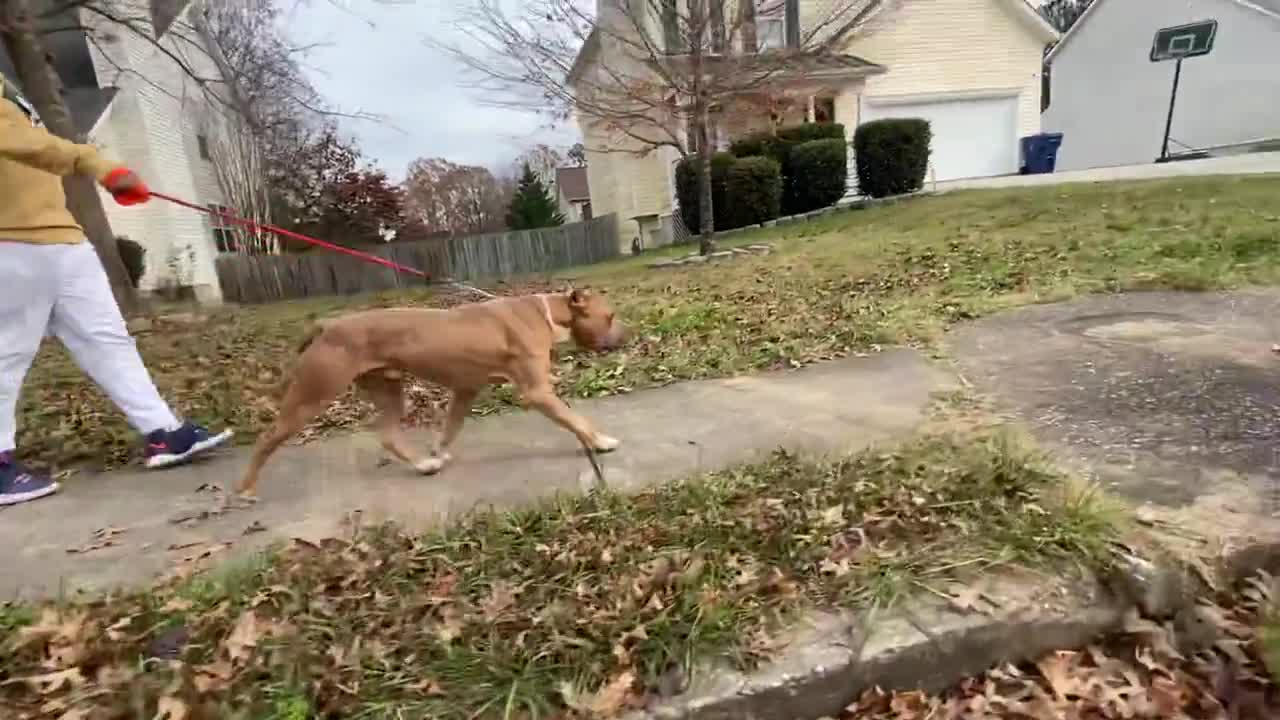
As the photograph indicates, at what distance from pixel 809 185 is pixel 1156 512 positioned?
14.6 meters

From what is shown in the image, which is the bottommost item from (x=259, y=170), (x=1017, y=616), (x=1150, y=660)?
(x=1150, y=660)

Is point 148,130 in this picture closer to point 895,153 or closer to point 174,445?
point 895,153

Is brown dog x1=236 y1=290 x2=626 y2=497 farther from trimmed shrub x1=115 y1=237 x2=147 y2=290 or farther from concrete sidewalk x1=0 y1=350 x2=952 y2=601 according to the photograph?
trimmed shrub x1=115 y1=237 x2=147 y2=290

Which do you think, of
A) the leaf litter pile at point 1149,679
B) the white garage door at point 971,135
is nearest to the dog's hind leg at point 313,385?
the leaf litter pile at point 1149,679

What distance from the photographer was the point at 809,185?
16188 millimetres

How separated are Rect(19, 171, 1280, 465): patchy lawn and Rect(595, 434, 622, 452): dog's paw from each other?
1113 mm

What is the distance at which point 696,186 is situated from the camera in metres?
16.6

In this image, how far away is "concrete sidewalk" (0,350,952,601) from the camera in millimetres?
2773

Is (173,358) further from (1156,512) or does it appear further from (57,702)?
(1156,512)

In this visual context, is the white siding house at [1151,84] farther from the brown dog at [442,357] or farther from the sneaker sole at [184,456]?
the sneaker sole at [184,456]

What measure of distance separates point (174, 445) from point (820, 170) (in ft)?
47.3

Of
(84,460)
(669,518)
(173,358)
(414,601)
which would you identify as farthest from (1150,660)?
(173,358)

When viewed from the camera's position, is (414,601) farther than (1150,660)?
Yes

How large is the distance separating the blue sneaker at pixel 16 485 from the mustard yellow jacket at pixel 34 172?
98 centimetres
